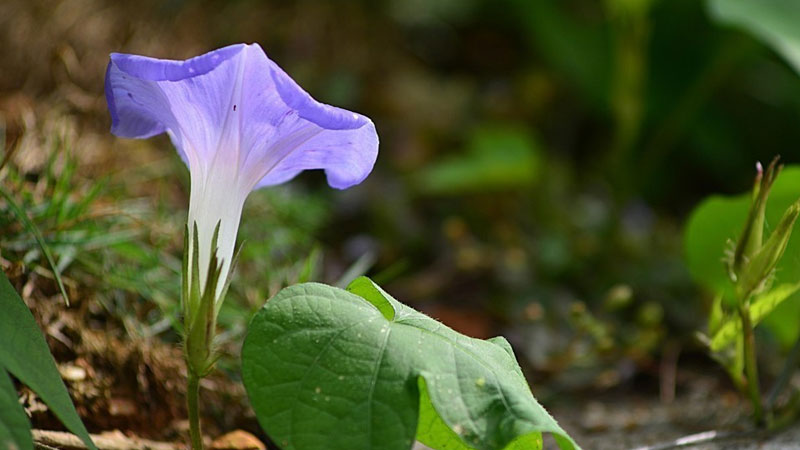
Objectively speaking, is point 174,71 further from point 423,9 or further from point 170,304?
point 423,9

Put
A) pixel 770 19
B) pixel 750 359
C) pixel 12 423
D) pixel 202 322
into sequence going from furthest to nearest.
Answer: pixel 770 19 < pixel 750 359 < pixel 202 322 < pixel 12 423

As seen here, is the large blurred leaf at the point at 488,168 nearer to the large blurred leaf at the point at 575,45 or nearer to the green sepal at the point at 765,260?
the large blurred leaf at the point at 575,45

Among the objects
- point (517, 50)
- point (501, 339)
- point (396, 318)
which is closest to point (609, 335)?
point (501, 339)

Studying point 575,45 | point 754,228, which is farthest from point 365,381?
point 575,45

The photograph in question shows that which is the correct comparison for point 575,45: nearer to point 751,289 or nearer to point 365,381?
point 751,289

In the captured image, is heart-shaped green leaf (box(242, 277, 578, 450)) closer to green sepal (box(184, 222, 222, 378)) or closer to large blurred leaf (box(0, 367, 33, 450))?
green sepal (box(184, 222, 222, 378))

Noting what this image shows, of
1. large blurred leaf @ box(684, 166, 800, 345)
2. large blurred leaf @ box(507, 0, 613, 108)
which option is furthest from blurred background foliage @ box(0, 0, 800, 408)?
large blurred leaf @ box(684, 166, 800, 345)

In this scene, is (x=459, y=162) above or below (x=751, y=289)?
below

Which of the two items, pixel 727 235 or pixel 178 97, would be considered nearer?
pixel 178 97
